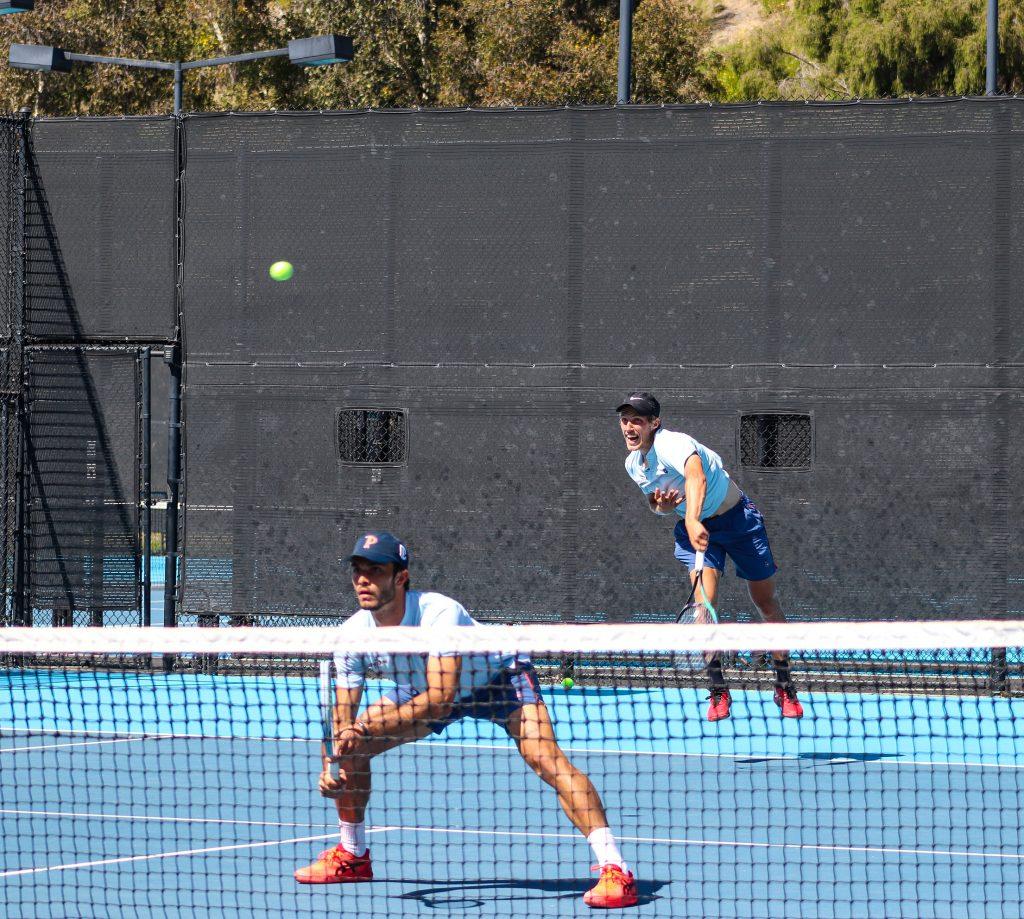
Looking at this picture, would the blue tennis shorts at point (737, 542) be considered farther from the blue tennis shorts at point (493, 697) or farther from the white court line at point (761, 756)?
the blue tennis shorts at point (493, 697)

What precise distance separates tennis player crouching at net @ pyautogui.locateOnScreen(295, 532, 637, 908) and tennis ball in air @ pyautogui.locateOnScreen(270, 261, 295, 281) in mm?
5575

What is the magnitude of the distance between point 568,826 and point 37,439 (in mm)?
5771

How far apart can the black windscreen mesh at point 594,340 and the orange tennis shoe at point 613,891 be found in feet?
17.3

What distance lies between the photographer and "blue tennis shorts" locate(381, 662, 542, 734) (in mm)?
5453

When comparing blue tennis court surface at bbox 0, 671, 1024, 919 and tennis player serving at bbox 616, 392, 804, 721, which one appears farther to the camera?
tennis player serving at bbox 616, 392, 804, 721

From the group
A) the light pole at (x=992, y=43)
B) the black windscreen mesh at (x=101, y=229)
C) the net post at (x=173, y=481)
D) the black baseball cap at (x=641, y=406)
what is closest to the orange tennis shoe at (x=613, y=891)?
the black baseball cap at (x=641, y=406)

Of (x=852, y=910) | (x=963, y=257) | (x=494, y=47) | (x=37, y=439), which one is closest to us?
(x=852, y=910)

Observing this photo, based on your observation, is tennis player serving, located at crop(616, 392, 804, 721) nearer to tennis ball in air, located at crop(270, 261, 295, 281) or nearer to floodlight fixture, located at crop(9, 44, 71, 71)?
tennis ball in air, located at crop(270, 261, 295, 281)

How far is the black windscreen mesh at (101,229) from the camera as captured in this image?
1121 centimetres

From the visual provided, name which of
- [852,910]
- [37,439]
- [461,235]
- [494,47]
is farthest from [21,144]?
[494,47]

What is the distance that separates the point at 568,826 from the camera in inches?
257

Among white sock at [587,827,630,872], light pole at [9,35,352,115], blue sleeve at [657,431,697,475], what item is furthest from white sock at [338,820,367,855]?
light pole at [9,35,352,115]

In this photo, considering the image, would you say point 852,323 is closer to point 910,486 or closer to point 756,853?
point 910,486

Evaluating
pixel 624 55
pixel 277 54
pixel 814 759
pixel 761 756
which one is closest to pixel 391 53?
pixel 624 55
